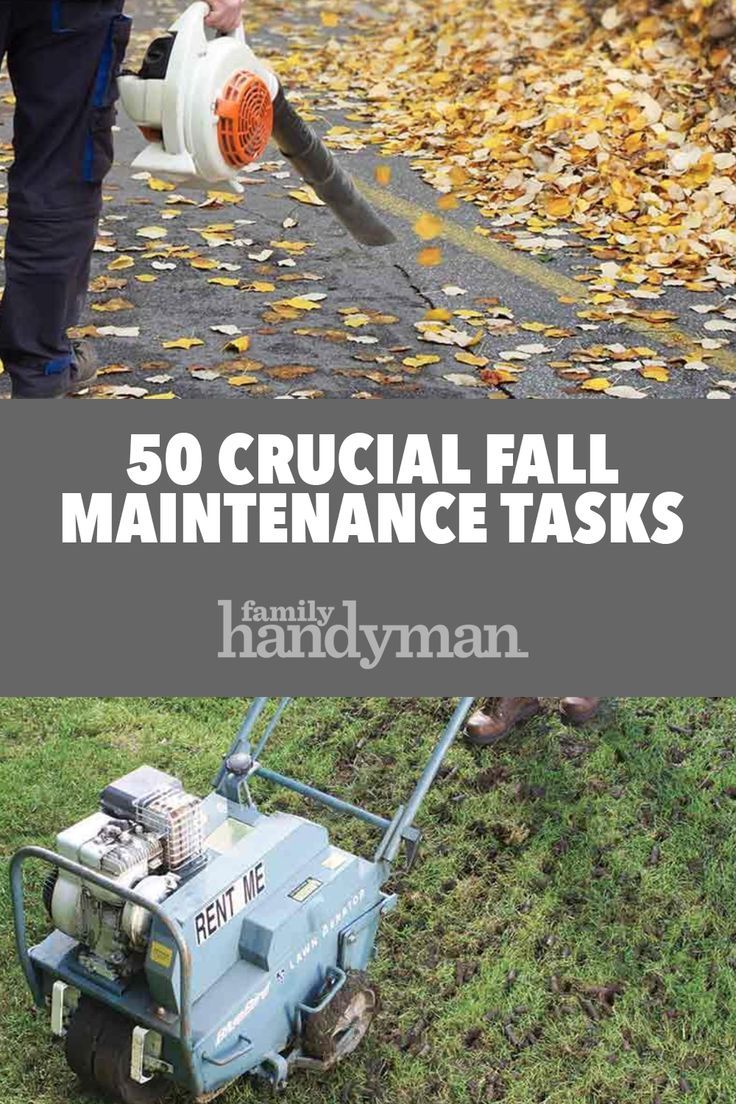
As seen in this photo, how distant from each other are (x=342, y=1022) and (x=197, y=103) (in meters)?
2.24

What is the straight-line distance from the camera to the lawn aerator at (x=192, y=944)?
9.64 ft

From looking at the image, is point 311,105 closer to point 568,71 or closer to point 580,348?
point 568,71

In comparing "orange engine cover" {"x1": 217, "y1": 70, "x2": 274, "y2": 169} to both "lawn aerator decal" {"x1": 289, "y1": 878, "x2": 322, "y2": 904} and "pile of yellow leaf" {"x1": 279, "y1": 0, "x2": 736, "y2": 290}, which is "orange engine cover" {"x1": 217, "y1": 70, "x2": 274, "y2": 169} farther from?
"pile of yellow leaf" {"x1": 279, "y1": 0, "x2": 736, "y2": 290}

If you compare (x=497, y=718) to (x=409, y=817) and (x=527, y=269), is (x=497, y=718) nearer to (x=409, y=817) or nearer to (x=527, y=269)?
(x=409, y=817)

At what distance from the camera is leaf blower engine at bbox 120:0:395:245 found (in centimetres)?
384

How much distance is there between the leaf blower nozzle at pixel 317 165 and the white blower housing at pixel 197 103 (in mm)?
285

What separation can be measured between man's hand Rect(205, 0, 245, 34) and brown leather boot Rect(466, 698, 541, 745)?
6.63 feet

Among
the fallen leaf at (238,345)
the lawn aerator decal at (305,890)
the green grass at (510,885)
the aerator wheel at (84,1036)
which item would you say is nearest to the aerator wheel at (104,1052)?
the aerator wheel at (84,1036)

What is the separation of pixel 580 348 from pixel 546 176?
5.86ft

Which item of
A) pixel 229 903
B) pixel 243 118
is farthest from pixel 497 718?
A: pixel 243 118

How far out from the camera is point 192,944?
2920 mm

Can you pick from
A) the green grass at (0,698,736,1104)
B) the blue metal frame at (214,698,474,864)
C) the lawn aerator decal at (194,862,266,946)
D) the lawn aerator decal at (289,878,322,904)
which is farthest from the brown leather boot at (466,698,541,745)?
the lawn aerator decal at (194,862,266,946)

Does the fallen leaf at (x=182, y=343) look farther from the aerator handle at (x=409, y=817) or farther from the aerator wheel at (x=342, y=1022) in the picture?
the aerator wheel at (x=342, y=1022)

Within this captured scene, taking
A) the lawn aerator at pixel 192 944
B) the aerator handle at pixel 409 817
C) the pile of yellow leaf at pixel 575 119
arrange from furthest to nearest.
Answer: the pile of yellow leaf at pixel 575 119, the aerator handle at pixel 409 817, the lawn aerator at pixel 192 944
